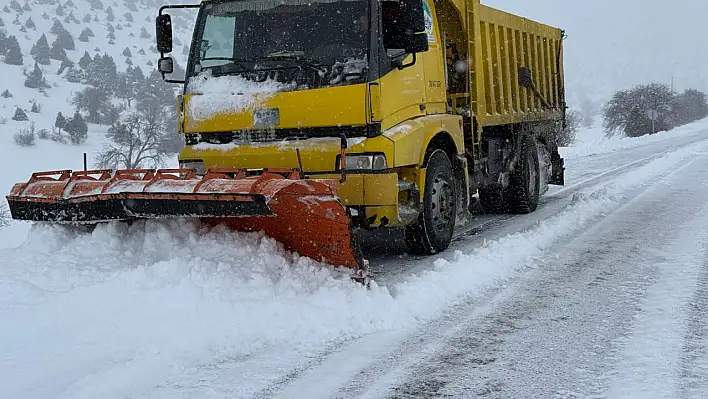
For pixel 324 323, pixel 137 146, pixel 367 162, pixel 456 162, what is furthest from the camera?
pixel 137 146

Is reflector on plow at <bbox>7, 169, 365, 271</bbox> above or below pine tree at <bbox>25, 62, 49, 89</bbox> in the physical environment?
below

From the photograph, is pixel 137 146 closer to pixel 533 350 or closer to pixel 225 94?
pixel 225 94

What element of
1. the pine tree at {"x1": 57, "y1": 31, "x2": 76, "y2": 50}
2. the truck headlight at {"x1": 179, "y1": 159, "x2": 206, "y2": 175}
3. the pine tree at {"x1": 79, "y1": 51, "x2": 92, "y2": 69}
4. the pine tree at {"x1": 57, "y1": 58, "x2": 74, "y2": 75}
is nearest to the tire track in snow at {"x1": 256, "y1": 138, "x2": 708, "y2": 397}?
the truck headlight at {"x1": 179, "y1": 159, "x2": 206, "y2": 175}

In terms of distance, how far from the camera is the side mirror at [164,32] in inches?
246

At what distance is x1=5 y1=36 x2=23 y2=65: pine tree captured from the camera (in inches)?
2539

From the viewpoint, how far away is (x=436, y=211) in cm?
620

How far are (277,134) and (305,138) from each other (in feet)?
0.80

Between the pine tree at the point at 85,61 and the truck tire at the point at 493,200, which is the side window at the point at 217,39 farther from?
the pine tree at the point at 85,61

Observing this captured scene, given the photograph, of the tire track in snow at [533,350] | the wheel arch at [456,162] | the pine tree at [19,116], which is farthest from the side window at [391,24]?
the pine tree at [19,116]

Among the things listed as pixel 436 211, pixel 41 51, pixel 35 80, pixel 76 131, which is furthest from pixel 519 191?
pixel 41 51

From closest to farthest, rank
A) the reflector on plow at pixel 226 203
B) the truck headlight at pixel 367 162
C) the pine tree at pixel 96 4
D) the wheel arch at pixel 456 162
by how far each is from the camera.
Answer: the reflector on plow at pixel 226 203, the truck headlight at pixel 367 162, the wheel arch at pixel 456 162, the pine tree at pixel 96 4

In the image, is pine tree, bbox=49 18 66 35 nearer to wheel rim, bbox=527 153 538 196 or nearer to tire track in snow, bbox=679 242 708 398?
wheel rim, bbox=527 153 538 196

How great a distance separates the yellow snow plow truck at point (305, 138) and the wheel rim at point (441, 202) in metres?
0.02

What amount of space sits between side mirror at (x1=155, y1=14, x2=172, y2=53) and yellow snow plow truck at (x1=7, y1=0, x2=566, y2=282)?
0.04 feet
